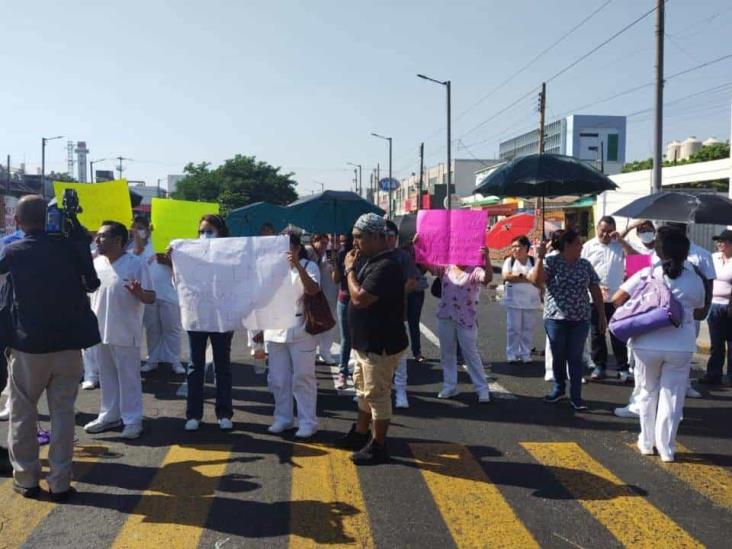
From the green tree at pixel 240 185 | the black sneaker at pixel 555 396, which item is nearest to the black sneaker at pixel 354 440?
the black sneaker at pixel 555 396

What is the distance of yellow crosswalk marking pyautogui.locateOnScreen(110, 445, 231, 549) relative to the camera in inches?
162

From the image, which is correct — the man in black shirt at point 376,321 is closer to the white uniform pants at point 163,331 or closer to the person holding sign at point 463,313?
the person holding sign at point 463,313

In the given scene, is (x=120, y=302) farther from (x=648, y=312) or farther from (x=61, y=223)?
(x=648, y=312)

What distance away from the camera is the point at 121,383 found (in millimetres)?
6211

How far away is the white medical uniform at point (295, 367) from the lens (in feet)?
20.2

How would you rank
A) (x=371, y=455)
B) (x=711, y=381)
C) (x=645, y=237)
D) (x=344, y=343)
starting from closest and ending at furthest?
(x=371, y=455), (x=344, y=343), (x=711, y=381), (x=645, y=237)

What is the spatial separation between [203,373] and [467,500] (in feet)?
9.02

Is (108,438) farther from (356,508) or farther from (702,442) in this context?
(702,442)

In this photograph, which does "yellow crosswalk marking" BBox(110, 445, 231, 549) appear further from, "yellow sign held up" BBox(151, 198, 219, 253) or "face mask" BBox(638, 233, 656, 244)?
"face mask" BBox(638, 233, 656, 244)

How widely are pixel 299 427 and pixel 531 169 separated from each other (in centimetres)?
459

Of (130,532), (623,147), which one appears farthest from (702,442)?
(623,147)

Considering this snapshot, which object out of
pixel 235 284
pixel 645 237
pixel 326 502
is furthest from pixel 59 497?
pixel 645 237

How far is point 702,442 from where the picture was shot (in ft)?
20.1

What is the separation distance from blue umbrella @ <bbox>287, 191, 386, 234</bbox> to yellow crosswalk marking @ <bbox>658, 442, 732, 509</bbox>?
455 centimetres
